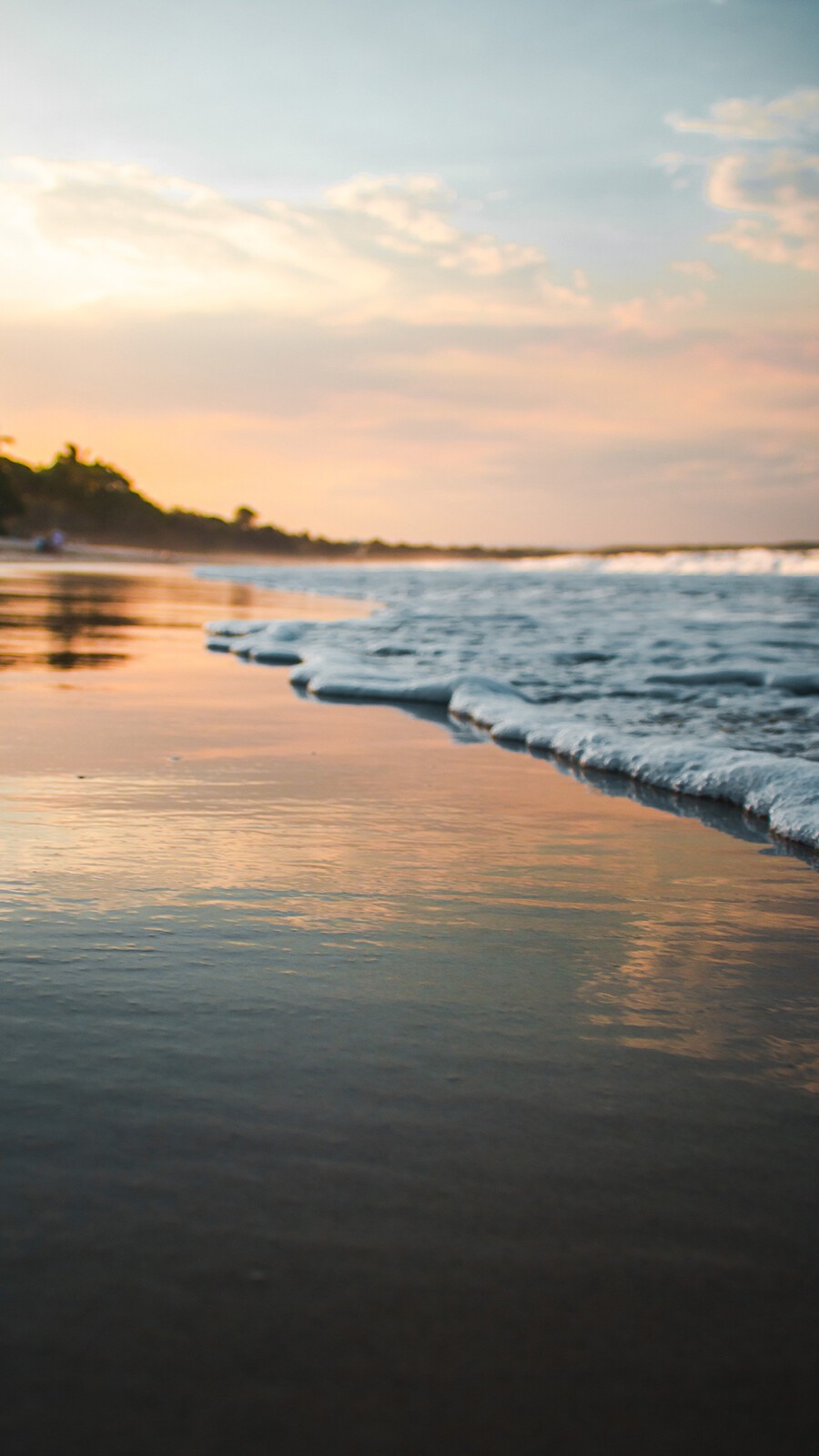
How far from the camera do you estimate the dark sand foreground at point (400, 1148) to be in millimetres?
874

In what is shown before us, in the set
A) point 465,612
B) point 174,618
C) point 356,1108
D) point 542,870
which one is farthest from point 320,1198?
point 465,612

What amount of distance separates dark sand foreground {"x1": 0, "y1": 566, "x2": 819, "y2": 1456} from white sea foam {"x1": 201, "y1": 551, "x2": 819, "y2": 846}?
105cm

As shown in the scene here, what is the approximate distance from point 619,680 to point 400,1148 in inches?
227

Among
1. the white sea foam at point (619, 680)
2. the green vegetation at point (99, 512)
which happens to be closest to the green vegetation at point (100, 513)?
the green vegetation at point (99, 512)

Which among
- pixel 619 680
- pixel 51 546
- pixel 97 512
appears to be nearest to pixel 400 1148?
pixel 619 680

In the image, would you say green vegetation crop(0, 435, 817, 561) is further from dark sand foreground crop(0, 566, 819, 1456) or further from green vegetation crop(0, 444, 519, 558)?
dark sand foreground crop(0, 566, 819, 1456)

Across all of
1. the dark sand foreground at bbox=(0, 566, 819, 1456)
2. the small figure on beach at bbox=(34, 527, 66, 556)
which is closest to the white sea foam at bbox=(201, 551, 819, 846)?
the dark sand foreground at bbox=(0, 566, 819, 1456)

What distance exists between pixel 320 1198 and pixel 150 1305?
0.23 m

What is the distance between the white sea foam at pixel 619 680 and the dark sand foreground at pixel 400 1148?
105 centimetres

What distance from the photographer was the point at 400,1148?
1.23 metres

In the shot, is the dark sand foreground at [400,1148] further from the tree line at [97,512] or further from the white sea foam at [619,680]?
the tree line at [97,512]

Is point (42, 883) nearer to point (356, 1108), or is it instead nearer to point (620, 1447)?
point (356, 1108)

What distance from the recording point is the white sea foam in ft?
12.3

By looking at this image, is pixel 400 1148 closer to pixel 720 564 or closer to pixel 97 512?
pixel 720 564
